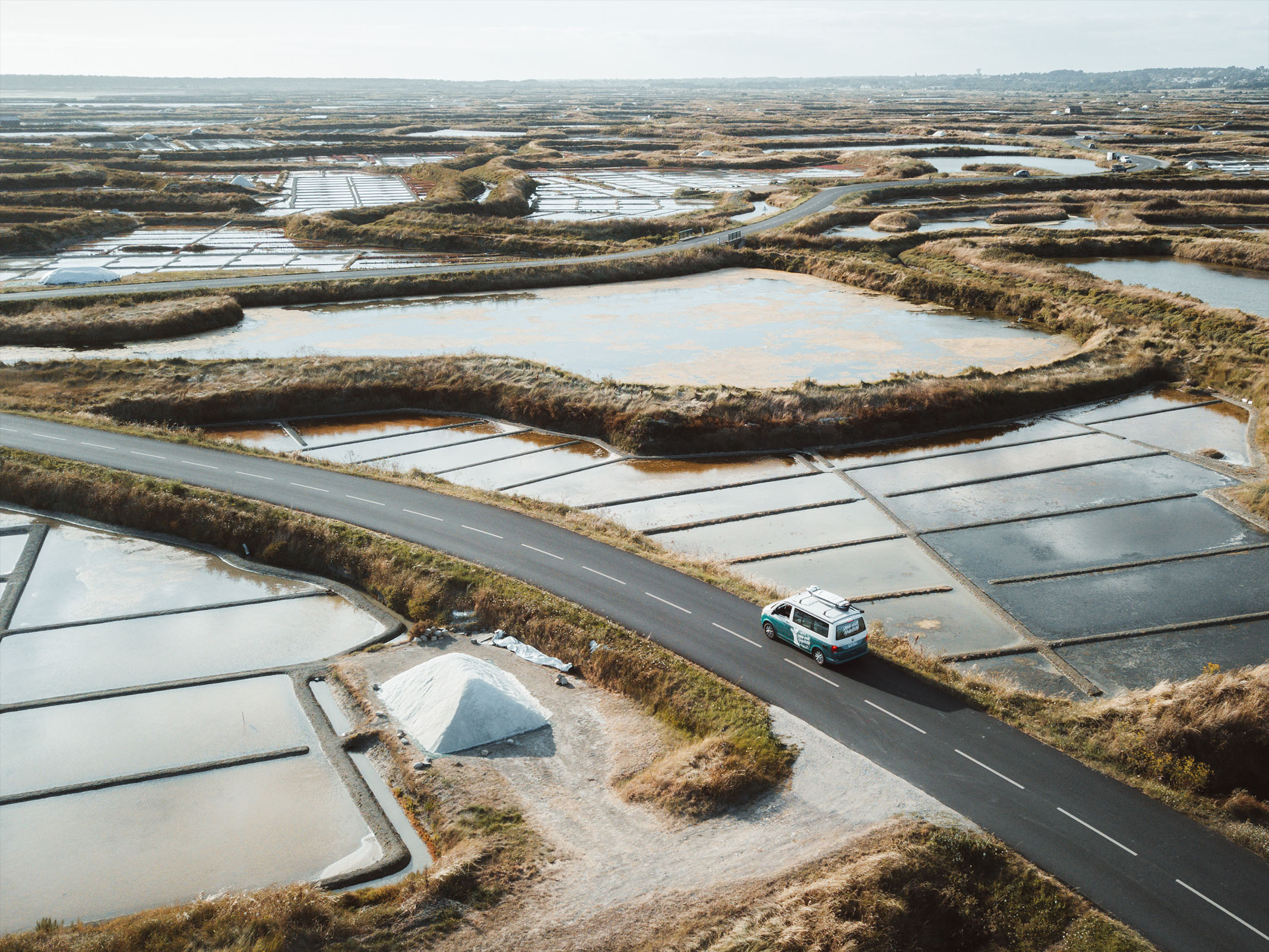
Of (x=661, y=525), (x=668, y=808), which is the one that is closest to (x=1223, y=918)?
(x=668, y=808)

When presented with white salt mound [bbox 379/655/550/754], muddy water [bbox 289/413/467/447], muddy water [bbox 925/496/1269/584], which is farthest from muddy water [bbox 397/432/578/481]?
muddy water [bbox 925/496/1269/584]

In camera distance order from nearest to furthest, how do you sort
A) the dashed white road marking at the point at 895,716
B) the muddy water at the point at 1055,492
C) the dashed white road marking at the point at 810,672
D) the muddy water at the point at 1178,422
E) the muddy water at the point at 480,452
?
the dashed white road marking at the point at 895,716 < the dashed white road marking at the point at 810,672 < the muddy water at the point at 1055,492 < the muddy water at the point at 480,452 < the muddy water at the point at 1178,422

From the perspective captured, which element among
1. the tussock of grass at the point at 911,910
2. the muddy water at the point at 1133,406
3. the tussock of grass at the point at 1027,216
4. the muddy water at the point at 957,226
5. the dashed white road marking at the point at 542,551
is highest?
the tussock of grass at the point at 1027,216

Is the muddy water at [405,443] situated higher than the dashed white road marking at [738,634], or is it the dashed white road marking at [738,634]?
the muddy water at [405,443]

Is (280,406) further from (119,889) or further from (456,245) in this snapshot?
(456,245)

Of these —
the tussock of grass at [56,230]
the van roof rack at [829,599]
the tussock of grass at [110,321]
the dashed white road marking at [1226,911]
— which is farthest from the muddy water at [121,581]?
the tussock of grass at [56,230]

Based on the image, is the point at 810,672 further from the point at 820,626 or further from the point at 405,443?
the point at 405,443

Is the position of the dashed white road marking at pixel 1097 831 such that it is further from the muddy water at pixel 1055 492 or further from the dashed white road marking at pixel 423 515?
the dashed white road marking at pixel 423 515

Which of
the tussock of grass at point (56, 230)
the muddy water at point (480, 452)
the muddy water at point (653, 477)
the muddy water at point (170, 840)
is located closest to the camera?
the muddy water at point (170, 840)
